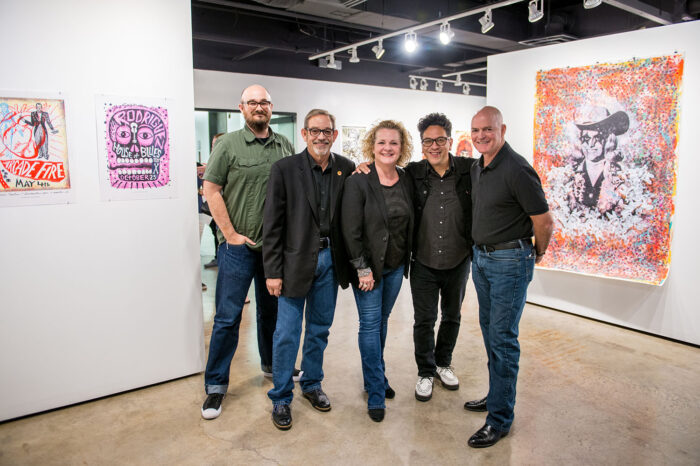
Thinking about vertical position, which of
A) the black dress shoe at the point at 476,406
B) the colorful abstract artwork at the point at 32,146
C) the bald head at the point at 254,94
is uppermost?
the bald head at the point at 254,94

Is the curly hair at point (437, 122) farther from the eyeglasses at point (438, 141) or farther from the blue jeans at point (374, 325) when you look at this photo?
the blue jeans at point (374, 325)

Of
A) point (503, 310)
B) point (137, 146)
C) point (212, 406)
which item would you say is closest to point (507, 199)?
point (503, 310)

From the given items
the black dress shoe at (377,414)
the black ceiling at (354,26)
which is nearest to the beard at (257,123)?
the black dress shoe at (377,414)

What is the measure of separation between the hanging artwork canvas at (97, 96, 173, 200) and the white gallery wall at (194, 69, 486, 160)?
489 centimetres

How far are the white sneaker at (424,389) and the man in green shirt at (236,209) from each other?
1.21 meters

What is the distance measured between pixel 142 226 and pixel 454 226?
6.45 feet

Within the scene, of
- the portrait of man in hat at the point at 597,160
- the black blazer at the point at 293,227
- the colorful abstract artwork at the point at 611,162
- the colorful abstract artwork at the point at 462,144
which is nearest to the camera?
the black blazer at the point at 293,227

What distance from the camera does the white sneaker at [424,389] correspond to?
3.03 m

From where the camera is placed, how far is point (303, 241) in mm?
2631

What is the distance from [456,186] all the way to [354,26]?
5.07m

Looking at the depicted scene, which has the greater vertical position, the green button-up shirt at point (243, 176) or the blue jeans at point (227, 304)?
the green button-up shirt at point (243, 176)

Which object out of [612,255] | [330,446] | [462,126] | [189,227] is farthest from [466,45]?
[330,446]

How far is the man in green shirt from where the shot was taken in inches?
113

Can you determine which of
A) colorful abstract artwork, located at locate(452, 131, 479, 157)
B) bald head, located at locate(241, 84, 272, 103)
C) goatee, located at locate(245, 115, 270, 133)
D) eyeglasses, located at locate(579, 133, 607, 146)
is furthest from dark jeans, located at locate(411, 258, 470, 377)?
colorful abstract artwork, located at locate(452, 131, 479, 157)
